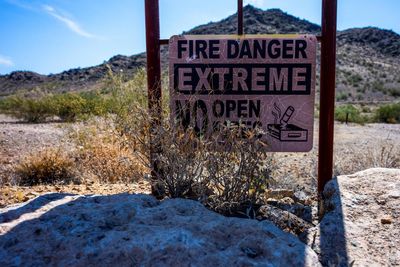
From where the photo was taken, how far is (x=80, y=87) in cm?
5794

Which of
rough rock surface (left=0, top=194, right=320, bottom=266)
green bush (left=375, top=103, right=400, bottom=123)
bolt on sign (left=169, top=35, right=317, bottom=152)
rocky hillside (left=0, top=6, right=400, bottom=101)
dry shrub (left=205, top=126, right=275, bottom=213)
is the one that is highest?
rocky hillside (left=0, top=6, right=400, bottom=101)

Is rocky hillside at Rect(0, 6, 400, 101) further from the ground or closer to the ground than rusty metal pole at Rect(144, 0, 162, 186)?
further from the ground

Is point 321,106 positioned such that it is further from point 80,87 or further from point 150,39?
point 80,87

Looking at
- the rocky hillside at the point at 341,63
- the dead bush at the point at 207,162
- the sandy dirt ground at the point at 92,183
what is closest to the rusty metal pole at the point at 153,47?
the dead bush at the point at 207,162

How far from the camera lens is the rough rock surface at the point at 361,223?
2979 millimetres

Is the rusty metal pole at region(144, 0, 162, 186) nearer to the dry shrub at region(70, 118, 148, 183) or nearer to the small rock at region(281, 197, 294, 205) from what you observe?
the dry shrub at region(70, 118, 148, 183)

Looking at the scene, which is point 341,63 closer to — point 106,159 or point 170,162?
point 106,159

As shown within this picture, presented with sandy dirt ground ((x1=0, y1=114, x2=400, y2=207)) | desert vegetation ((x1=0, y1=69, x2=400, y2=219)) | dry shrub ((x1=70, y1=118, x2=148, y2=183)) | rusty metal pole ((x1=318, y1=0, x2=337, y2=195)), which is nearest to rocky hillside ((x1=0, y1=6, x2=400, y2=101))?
sandy dirt ground ((x1=0, y1=114, x2=400, y2=207))

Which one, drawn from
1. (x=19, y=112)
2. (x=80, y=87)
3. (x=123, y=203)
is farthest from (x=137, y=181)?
(x=80, y=87)

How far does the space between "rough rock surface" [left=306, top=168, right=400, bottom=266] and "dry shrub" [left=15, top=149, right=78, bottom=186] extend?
4.30 m

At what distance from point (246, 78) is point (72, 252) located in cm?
256

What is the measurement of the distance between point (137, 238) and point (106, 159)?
4.11 m

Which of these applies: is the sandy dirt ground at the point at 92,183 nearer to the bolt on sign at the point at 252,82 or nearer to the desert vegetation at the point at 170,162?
the desert vegetation at the point at 170,162

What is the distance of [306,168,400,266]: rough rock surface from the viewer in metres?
2.98
